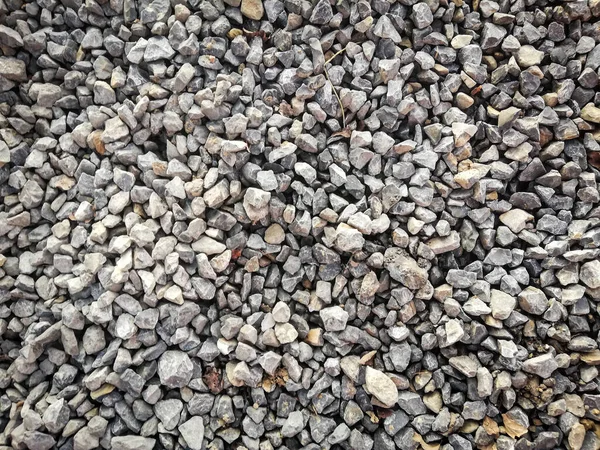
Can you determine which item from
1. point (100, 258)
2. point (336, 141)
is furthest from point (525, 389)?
point (100, 258)

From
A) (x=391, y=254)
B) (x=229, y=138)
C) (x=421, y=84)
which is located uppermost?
(x=421, y=84)

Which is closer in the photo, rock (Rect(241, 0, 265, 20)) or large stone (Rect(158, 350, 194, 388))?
large stone (Rect(158, 350, 194, 388))

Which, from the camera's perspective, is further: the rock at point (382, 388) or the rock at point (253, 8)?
the rock at point (253, 8)

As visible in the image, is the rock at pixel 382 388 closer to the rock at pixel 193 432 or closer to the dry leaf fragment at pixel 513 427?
the dry leaf fragment at pixel 513 427

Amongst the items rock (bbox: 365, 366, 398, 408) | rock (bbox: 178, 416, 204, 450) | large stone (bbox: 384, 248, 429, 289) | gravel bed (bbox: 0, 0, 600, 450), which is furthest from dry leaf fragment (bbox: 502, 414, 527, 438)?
rock (bbox: 178, 416, 204, 450)

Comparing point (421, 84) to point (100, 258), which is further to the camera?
point (421, 84)

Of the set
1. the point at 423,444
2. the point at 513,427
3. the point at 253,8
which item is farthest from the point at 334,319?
the point at 253,8

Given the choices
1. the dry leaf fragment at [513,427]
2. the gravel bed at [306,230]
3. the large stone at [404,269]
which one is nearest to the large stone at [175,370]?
the gravel bed at [306,230]

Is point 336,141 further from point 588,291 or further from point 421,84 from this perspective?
point 588,291

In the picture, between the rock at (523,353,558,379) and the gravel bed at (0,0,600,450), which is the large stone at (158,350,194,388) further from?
the rock at (523,353,558,379)
